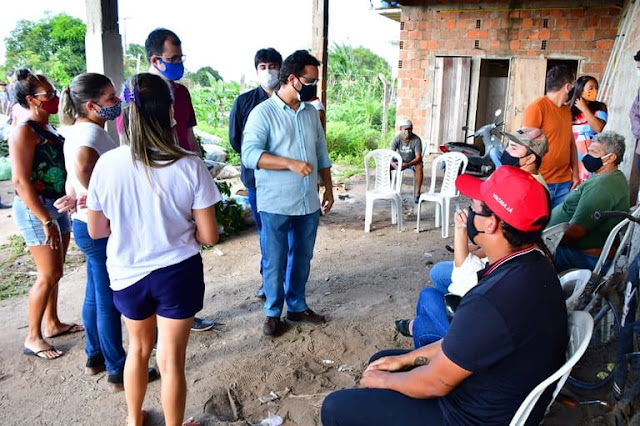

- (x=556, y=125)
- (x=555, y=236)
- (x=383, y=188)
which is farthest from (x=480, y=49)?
(x=555, y=236)

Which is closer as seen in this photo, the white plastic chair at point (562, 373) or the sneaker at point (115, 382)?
the white plastic chair at point (562, 373)

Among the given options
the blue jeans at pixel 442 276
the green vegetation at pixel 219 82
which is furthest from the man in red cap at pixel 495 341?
the green vegetation at pixel 219 82

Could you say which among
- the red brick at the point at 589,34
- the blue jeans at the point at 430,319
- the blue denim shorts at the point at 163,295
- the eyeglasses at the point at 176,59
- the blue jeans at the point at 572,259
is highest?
the red brick at the point at 589,34

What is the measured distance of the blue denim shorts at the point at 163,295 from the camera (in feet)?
6.71

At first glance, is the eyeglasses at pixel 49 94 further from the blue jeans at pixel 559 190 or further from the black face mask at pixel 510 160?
the blue jeans at pixel 559 190

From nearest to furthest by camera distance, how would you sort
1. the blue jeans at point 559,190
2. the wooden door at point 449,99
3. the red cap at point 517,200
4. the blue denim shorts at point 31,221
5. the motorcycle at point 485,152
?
1. the red cap at point 517,200
2. the blue denim shorts at point 31,221
3. the blue jeans at point 559,190
4. the motorcycle at point 485,152
5. the wooden door at point 449,99

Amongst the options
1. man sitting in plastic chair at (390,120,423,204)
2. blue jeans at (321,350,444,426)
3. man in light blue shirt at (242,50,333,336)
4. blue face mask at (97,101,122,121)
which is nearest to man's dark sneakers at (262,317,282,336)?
man in light blue shirt at (242,50,333,336)

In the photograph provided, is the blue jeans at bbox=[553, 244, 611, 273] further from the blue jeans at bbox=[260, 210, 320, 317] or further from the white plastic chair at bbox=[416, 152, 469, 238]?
the white plastic chair at bbox=[416, 152, 469, 238]

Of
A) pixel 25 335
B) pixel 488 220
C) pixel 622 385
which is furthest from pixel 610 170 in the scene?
pixel 25 335

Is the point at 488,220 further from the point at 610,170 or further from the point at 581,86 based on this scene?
the point at 581,86

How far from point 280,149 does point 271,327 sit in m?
1.23

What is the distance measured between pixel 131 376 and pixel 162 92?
1.24 metres

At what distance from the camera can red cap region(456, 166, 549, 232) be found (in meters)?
1.66

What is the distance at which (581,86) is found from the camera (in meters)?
5.27
